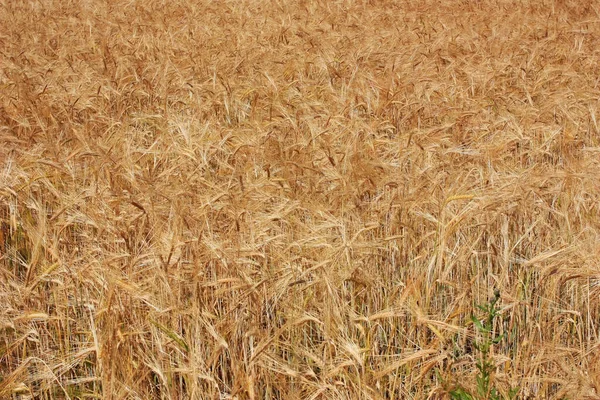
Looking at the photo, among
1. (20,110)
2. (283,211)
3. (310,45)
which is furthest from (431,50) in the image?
(283,211)

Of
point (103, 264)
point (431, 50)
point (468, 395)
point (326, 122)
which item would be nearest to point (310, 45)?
point (431, 50)

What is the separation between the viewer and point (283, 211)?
7.29 feet

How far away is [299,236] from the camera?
221 centimetres

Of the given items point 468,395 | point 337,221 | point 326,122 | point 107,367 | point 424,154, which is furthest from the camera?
point 326,122

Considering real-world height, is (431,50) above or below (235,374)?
below

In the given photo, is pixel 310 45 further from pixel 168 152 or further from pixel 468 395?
pixel 468 395

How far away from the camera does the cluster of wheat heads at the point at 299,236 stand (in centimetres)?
182

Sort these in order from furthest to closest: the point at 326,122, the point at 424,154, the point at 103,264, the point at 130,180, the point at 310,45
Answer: the point at 310,45
the point at 326,122
the point at 424,154
the point at 130,180
the point at 103,264

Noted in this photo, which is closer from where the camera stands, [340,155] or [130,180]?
[130,180]

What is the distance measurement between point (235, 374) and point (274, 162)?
125 centimetres

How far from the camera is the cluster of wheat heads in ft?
5.97

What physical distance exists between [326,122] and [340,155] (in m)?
0.39

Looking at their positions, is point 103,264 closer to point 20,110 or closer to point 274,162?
point 274,162

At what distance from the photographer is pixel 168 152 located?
2.95 metres
